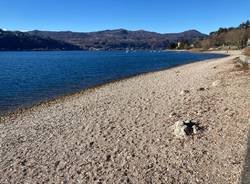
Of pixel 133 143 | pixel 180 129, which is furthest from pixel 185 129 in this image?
pixel 133 143

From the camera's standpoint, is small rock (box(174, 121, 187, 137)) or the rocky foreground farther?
small rock (box(174, 121, 187, 137))

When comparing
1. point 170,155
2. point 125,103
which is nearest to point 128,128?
point 170,155

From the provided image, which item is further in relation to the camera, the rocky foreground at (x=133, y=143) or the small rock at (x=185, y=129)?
the small rock at (x=185, y=129)

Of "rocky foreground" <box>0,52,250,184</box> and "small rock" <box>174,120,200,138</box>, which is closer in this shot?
"rocky foreground" <box>0,52,250,184</box>

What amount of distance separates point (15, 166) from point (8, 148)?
2.41 m

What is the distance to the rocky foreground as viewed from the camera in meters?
10.9

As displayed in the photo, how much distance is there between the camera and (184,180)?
10312 millimetres

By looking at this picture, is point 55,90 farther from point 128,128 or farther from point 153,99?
point 128,128

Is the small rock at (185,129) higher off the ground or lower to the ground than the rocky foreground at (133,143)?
higher

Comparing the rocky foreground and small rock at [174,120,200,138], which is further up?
small rock at [174,120,200,138]

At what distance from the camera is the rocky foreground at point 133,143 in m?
10.9

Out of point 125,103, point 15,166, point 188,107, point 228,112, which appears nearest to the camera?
point 15,166

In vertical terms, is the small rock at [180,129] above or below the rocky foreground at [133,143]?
above

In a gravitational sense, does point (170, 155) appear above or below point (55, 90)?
above
